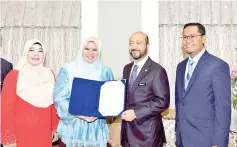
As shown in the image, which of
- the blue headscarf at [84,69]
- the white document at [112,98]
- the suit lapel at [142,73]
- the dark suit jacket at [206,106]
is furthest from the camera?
the blue headscarf at [84,69]

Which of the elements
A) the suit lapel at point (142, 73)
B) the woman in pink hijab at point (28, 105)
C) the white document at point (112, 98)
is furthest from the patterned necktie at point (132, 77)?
the woman in pink hijab at point (28, 105)

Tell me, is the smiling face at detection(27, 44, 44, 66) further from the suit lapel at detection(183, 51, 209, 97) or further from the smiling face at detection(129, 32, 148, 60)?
the suit lapel at detection(183, 51, 209, 97)

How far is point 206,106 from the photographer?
2303mm

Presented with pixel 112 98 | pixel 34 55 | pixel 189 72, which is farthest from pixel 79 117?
pixel 189 72

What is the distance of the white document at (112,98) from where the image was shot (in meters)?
2.57

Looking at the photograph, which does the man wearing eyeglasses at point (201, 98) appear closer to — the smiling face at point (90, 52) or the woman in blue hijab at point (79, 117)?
the woman in blue hijab at point (79, 117)

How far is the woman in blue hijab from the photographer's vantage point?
269 cm

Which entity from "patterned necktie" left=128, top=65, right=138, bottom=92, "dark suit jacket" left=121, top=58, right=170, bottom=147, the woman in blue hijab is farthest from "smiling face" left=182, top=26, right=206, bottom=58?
the woman in blue hijab

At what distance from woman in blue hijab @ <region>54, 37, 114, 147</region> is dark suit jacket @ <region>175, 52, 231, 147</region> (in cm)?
79

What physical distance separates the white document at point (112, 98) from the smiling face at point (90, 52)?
38 centimetres

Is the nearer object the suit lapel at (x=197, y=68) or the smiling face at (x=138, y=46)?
the suit lapel at (x=197, y=68)

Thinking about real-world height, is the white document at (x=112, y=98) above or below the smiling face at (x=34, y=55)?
below

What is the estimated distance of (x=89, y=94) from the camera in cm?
259

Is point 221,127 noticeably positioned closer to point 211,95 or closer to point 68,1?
point 211,95
